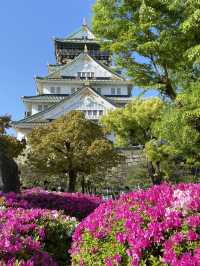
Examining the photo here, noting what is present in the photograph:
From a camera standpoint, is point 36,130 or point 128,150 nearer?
point 36,130

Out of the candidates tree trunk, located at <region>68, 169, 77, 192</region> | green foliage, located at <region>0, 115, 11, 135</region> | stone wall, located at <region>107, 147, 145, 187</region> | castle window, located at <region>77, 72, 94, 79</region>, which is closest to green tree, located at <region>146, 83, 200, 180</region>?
tree trunk, located at <region>68, 169, 77, 192</region>

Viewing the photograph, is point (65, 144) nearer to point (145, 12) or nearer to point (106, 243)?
point (145, 12)

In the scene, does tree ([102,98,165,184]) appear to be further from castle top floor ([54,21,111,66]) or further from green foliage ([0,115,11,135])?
castle top floor ([54,21,111,66])

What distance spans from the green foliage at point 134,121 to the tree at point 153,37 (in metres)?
12.8

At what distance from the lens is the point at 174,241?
12.2 ft

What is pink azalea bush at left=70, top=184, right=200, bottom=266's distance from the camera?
371 centimetres

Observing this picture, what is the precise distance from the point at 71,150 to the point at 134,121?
5.46m

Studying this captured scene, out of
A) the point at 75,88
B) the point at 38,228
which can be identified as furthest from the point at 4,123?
the point at 75,88

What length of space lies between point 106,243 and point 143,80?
1033 cm

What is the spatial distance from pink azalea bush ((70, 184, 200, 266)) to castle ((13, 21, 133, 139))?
134ft

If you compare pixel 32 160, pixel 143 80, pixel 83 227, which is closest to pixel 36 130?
pixel 32 160

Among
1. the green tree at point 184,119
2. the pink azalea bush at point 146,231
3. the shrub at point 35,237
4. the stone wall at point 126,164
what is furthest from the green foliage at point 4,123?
the pink azalea bush at point 146,231

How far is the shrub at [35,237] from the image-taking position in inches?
178

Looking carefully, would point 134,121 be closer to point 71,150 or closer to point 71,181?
point 71,150
